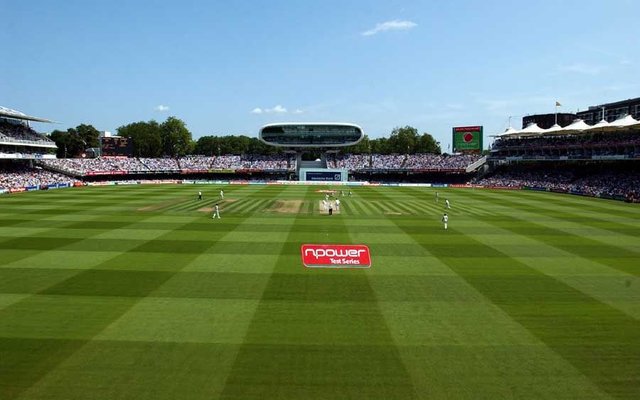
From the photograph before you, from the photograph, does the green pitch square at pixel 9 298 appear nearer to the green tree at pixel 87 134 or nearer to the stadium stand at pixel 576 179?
the stadium stand at pixel 576 179

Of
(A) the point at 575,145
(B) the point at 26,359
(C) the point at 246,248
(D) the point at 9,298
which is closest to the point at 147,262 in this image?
(C) the point at 246,248

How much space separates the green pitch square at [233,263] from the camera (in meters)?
18.2

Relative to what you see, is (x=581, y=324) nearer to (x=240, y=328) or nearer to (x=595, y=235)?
(x=240, y=328)

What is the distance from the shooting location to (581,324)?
12578mm

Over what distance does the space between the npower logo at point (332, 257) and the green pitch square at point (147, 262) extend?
214 inches

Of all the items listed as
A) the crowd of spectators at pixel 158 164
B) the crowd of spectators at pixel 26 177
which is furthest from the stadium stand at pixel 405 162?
the crowd of spectators at pixel 26 177

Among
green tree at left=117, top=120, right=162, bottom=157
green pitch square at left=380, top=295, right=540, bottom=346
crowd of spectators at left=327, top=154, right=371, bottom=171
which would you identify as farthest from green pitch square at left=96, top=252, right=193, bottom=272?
green tree at left=117, top=120, right=162, bottom=157

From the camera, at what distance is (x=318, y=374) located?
31.7 ft

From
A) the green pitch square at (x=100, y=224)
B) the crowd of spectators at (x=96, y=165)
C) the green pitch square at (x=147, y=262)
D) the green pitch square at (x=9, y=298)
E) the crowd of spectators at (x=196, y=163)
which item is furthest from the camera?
the crowd of spectators at (x=196, y=163)

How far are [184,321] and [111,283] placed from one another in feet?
16.9

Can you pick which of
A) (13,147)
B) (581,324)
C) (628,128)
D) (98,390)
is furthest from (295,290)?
(13,147)

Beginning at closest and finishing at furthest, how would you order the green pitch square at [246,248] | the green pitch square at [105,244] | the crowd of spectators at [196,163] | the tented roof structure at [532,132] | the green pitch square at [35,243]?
1. the green pitch square at [246,248]
2. the green pitch square at [105,244]
3. the green pitch square at [35,243]
4. the tented roof structure at [532,132]
5. the crowd of spectators at [196,163]

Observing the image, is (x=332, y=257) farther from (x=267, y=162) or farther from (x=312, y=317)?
(x=267, y=162)

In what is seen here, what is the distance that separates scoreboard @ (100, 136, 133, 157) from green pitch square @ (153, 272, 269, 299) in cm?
9087
